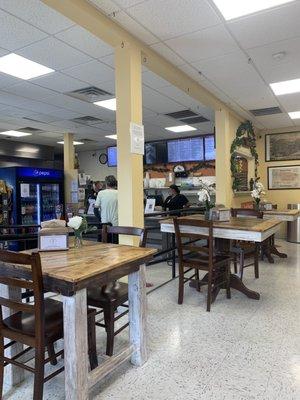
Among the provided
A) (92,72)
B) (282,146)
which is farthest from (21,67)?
(282,146)

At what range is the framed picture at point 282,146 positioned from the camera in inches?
312

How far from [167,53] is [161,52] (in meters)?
0.08

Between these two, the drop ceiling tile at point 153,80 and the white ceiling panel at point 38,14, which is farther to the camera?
the drop ceiling tile at point 153,80

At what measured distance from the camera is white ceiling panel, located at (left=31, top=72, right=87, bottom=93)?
438cm

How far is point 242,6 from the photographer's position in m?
2.87

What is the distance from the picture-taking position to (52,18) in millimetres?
2939

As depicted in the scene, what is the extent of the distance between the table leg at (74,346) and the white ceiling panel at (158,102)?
13.0 feet

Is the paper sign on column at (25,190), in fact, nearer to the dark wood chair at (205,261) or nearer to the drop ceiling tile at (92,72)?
the drop ceiling tile at (92,72)

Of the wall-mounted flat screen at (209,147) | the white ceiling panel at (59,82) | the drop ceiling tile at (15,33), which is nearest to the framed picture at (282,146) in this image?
the wall-mounted flat screen at (209,147)

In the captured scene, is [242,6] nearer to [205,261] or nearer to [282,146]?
[205,261]

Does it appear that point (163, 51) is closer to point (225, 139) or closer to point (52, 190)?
point (225, 139)

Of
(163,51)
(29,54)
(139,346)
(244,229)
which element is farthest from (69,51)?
(139,346)

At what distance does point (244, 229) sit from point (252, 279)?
1.44 metres

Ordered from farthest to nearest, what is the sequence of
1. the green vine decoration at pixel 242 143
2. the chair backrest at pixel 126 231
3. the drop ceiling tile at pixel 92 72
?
the green vine decoration at pixel 242 143 → the drop ceiling tile at pixel 92 72 → the chair backrest at pixel 126 231
